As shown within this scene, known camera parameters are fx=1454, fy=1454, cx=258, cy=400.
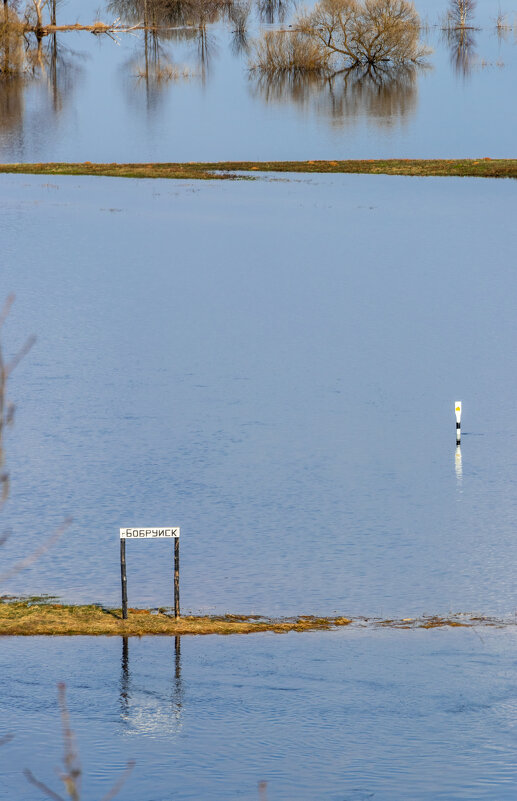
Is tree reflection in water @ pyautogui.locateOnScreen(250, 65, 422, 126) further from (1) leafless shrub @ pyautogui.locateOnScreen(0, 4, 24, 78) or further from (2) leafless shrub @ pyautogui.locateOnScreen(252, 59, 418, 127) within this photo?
(1) leafless shrub @ pyautogui.locateOnScreen(0, 4, 24, 78)

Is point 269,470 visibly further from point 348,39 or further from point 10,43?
point 10,43

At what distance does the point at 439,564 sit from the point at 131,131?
105151 millimetres

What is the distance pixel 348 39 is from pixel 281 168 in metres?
57.8

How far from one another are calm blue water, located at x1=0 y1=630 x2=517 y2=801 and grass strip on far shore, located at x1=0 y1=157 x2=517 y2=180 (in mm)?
75445

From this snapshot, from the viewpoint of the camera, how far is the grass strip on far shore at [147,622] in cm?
2480

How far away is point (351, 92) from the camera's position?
149m

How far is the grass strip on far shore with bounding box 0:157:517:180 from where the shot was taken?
98.0 metres

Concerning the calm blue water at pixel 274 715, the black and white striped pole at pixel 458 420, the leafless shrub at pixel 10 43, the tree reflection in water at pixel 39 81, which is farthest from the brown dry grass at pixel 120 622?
the leafless shrub at pixel 10 43

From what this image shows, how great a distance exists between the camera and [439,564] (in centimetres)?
3072

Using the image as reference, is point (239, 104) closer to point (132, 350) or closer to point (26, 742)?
point (132, 350)

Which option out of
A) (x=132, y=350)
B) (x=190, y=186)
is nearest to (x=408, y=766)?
(x=132, y=350)

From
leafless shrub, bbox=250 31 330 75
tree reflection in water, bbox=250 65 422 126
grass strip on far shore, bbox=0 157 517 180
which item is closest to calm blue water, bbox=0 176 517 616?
grass strip on far shore, bbox=0 157 517 180

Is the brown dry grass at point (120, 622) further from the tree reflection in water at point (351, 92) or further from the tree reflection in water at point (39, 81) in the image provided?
the tree reflection in water at point (351, 92)

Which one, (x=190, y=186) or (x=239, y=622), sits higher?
(x=190, y=186)
